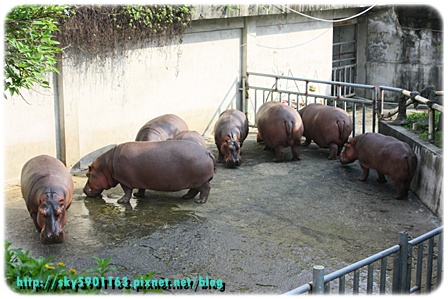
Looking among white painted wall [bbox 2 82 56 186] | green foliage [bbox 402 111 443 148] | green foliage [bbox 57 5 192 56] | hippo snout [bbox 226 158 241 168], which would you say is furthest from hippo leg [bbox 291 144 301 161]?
white painted wall [bbox 2 82 56 186]

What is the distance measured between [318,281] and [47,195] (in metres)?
4.61

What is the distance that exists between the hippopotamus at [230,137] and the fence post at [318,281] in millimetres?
7160

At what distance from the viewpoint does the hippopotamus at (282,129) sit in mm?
12227

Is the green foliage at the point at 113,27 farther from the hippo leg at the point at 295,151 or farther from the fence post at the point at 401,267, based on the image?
the fence post at the point at 401,267

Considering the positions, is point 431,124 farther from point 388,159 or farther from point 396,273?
point 396,273

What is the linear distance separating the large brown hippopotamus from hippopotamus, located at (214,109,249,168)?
2.08 feet

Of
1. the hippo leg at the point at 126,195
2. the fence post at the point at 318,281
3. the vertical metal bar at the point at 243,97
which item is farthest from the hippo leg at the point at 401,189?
the fence post at the point at 318,281

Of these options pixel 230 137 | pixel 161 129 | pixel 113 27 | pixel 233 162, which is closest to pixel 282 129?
pixel 230 137

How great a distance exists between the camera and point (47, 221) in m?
8.29

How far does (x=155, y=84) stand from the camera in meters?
13.3

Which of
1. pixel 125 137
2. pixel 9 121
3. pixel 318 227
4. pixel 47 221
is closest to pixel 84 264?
pixel 47 221

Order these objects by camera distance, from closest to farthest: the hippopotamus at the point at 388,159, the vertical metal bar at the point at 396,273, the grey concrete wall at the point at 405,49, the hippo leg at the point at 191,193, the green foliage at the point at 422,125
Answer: the vertical metal bar at the point at 396,273, the hippo leg at the point at 191,193, the hippopotamus at the point at 388,159, the green foliage at the point at 422,125, the grey concrete wall at the point at 405,49

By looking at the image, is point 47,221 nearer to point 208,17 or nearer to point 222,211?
point 222,211

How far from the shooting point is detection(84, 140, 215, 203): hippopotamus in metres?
9.69
